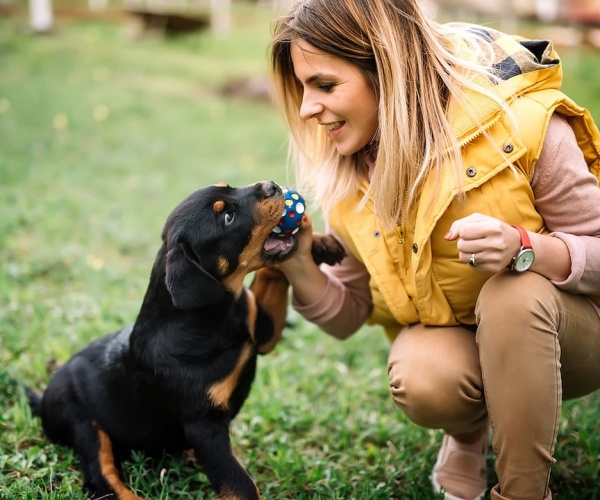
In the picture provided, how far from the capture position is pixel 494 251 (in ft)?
7.18

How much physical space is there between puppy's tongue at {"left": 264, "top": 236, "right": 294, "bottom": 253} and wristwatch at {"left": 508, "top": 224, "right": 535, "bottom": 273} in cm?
92

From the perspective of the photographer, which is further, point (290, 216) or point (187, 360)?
point (290, 216)

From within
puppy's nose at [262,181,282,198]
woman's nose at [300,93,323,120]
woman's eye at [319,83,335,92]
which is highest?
woman's eye at [319,83,335,92]

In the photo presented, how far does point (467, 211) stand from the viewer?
246 centimetres

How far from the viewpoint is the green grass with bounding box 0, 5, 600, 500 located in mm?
2898

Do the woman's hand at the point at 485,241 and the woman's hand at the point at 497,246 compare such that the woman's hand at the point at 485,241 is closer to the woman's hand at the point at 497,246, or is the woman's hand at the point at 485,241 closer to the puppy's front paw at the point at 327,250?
the woman's hand at the point at 497,246

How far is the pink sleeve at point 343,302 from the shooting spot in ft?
9.96

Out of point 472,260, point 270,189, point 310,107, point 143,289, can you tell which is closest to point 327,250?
point 270,189

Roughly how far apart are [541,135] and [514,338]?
662 mm

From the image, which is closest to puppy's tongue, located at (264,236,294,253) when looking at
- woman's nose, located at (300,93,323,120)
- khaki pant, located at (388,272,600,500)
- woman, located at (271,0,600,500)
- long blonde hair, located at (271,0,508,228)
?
woman, located at (271,0,600,500)

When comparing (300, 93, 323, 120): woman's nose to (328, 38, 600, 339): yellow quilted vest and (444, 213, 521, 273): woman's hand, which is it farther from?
(444, 213, 521, 273): woman's hand

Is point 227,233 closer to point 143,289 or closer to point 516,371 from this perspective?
point 516,371

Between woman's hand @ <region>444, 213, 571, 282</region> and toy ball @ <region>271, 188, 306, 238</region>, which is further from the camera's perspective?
toy ball @ <region>271, 188, 306, 238</region>

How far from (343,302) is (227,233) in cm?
60
